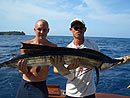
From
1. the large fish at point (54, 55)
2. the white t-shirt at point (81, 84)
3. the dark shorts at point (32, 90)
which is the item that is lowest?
the dark shorts at point (32, 90)

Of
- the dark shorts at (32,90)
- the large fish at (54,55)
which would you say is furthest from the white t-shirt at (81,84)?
the dark shorts at (32,90)

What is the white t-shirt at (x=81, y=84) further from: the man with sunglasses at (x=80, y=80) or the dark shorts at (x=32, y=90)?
the dark shorts at (x=32, y=90)

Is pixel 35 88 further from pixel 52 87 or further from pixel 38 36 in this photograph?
pixel 52 87

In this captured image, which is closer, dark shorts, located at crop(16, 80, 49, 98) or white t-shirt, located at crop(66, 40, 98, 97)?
white t-shirt, located at crop(66, 40, 98, 97)

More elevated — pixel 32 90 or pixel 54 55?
pixel 54 55

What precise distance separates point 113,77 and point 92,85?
6761 millimetres

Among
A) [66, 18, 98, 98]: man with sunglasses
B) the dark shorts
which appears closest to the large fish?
[66, 18, 98, 98]: man with sunglasses

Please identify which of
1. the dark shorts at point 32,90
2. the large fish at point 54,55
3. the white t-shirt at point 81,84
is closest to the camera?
the large fish at point 54,55

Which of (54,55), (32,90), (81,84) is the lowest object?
(32,90)

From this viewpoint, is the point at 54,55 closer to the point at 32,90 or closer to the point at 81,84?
the point at 81,84

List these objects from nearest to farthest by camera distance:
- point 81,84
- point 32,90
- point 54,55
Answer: point 54,55
point 81,84
point 32,90

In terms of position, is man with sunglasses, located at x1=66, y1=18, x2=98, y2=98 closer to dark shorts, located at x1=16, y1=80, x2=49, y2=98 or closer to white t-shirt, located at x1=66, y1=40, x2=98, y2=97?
white t-shirt, located at x1=66, y1=40, x2=98, y2=97

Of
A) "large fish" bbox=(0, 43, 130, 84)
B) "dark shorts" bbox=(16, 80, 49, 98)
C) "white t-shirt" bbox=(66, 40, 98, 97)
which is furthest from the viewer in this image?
"dark shorts" bbox=(16, 80, 49, 98)

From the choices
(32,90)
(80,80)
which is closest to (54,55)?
(80,80)
